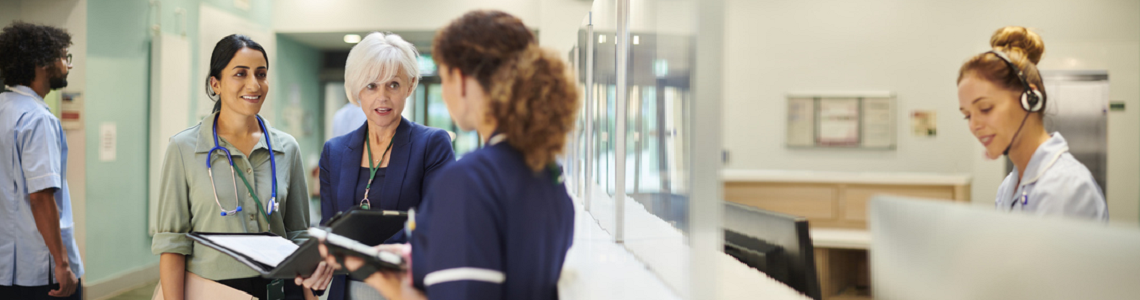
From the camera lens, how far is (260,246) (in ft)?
4.86

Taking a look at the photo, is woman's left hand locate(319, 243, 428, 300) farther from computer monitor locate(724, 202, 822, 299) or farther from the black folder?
computer monitor locate(724, 202, 822, 299)

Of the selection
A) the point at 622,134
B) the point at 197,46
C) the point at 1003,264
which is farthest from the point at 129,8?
the point at 1003,264

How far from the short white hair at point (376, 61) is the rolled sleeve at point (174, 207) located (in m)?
0.54

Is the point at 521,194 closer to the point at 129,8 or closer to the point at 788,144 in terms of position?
the point at 129,8

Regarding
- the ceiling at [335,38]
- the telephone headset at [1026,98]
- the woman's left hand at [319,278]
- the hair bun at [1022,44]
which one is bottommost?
the woman's left hand at [319,278]

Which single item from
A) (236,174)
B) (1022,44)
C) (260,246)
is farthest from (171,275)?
(1022,44)

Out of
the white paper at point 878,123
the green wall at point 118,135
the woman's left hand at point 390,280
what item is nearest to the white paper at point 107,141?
the green wall at point 118,135

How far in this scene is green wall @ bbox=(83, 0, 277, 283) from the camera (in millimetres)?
4395

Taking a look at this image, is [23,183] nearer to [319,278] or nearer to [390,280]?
[319,278]

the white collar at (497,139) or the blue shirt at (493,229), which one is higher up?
the white collar at (497,139)

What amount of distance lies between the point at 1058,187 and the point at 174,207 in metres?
2.31

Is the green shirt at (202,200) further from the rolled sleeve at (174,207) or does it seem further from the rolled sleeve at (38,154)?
the rolled sleeve at (38,154)

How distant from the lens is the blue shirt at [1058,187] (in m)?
1.42

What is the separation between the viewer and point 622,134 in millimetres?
1746
